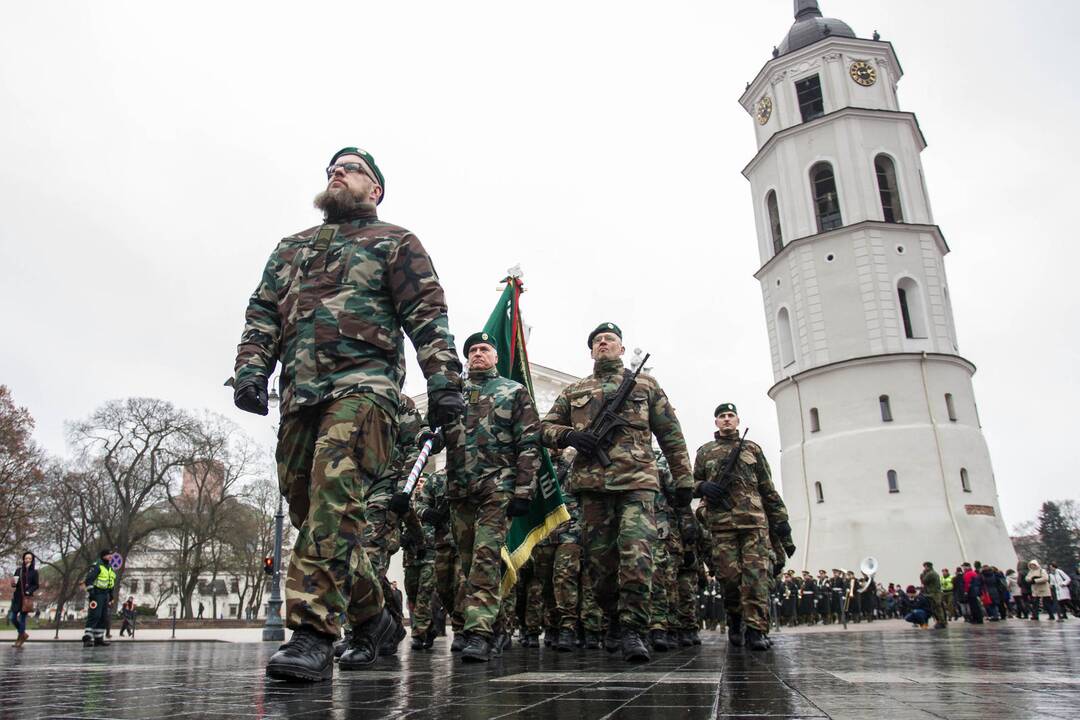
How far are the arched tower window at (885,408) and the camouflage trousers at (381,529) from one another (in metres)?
29.0

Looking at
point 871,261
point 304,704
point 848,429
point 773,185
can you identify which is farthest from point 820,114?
point 304,704

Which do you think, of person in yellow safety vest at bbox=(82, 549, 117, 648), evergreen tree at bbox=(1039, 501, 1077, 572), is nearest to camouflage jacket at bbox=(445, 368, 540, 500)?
person in yellow safety vest at bbox=(82, 549, 117, 648)

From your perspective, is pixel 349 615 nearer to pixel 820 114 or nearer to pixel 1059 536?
pixel 820 114

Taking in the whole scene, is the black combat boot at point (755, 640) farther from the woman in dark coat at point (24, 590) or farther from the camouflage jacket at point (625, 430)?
the woman in dark coat at point (24, 590)

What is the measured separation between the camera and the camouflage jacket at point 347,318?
3.88 metres

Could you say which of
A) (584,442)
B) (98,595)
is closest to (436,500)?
(584,442)

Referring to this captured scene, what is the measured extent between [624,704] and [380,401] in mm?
1784

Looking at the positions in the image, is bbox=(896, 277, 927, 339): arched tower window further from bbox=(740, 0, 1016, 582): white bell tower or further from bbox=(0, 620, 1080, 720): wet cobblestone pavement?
bbox=(0, 620, 1080, 720): wet cobblestone pavement

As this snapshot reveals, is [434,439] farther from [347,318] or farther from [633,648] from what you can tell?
[347,318]

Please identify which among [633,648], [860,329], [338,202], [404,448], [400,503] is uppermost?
[860,329]

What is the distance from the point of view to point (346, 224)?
4359mm

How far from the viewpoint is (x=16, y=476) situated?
1275 inches

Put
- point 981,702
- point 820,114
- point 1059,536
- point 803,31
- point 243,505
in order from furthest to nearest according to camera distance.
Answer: point 1059,536 → point 243,505 → point 803,31 → point 820,114 → point 981,702

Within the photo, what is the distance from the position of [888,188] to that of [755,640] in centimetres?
3518
